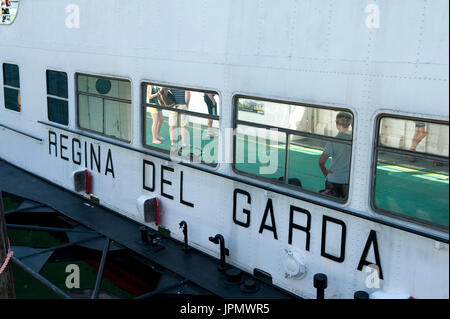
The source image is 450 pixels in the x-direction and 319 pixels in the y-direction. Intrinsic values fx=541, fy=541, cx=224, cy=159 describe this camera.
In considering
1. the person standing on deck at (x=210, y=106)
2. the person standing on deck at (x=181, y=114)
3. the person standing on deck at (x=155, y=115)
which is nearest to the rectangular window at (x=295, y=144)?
the person standing on deck at (x=210, y=106)

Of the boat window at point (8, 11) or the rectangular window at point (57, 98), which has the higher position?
the boat window at point (8, 11)

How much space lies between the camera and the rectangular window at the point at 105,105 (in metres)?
6.37

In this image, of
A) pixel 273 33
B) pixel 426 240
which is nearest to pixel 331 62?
pixel 273 33

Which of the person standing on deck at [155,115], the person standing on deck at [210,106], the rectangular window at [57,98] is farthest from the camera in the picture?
the rectangular window at [57,98]

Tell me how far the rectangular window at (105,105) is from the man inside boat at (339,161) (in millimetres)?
2737

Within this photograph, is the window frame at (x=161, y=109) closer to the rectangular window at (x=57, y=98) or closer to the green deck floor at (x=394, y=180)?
the green deck floor at (x=394, y=180)

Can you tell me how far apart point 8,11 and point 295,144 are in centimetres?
605

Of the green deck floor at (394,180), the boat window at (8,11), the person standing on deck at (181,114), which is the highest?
the boat window at (8,11)

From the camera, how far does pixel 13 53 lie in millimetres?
8539

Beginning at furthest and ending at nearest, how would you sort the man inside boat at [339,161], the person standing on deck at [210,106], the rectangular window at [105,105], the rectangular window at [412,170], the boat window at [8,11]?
1. the boat window at [8,11]
2. the rectangular window at [105,105]
3. the person standing on deck at [210,106]
4. the man inside boat at [339,161]
5. the rectangular window at [412,170]

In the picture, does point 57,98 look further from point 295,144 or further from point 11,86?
point 295,144

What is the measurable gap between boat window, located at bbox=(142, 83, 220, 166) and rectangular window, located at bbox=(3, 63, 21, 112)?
3.52 metres

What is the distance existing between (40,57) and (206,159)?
12.2ft

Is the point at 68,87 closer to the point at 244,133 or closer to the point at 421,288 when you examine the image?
the point at 244,133
